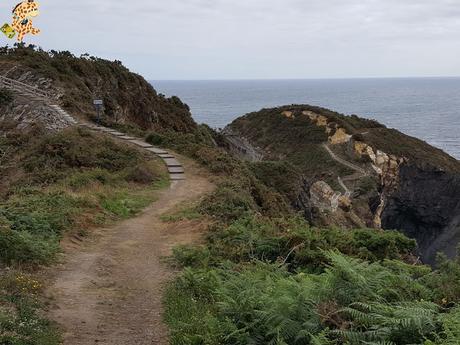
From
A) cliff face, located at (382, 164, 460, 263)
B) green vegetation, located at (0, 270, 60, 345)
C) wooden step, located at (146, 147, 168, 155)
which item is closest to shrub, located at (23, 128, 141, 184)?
wooden step, located at (146, 147, 168, 155)

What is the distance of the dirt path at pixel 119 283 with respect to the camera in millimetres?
7984

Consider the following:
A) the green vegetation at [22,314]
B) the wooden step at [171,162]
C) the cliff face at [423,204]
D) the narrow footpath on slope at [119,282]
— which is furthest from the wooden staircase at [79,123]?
the cliff face at [423,204]

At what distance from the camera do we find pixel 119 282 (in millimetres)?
10414

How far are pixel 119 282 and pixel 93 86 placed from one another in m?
33.8

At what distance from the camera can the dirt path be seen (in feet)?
26.2

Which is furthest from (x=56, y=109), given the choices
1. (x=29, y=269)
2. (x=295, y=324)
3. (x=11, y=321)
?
(x=295, y=324)

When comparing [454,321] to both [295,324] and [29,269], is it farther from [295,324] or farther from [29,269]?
[29,269]

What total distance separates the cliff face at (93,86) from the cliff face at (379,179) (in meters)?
17.0

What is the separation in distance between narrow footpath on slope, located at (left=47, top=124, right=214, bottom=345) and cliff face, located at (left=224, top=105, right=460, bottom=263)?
3197cm

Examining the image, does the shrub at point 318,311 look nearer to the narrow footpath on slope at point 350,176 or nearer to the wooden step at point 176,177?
the wooden step at point 176,177

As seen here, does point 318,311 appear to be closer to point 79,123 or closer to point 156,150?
point 156,150

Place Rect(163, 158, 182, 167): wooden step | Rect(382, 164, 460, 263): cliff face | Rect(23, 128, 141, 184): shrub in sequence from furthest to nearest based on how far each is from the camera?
1. Rect(382, 164, 460, 263): cliff face
2. Rect(163, 158, 182, 167): wooden step
3. Rect(23, 128, 141, 184): shrub

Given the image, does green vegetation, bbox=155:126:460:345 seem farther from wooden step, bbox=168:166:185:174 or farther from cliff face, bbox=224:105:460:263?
cliff face, bbox=224:105:460:263

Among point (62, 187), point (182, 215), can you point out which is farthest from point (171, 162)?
point (182, 215)
